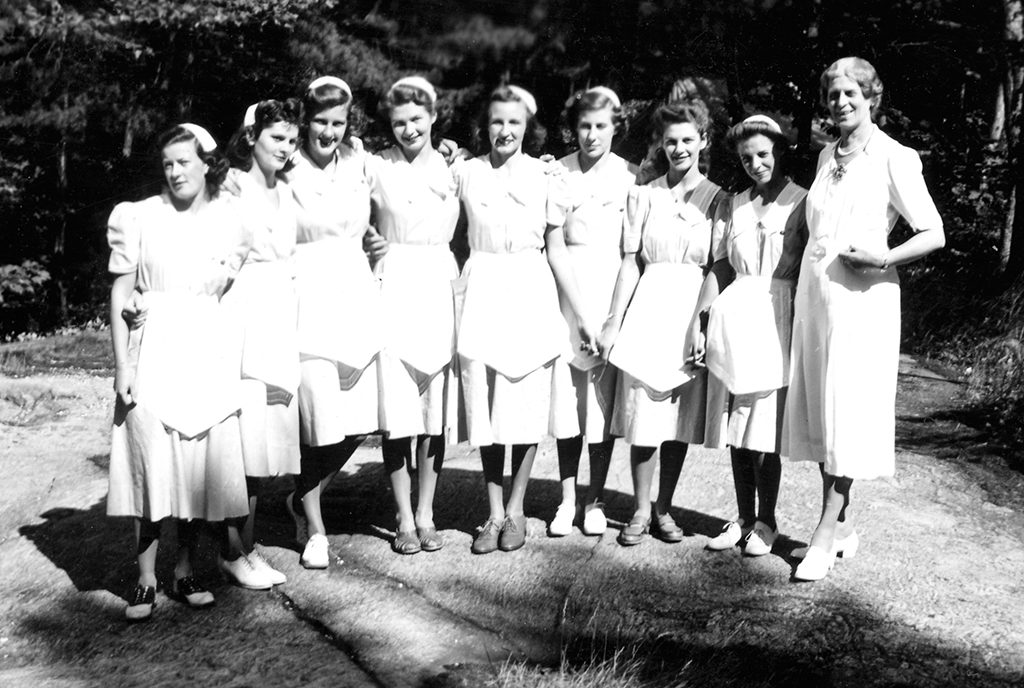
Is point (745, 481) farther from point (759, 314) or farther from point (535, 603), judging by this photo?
point (535, 603)

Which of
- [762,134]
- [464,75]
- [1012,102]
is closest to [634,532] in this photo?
[762,134]

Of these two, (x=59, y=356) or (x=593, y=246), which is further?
(x=59, y=356)

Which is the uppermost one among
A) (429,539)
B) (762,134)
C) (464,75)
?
(464,75)

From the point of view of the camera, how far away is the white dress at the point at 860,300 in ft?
13.1

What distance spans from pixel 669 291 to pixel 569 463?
876 millimetres

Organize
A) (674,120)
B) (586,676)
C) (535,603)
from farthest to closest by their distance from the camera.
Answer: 1. (674,120)
2. (535,603)
3. (586,676)

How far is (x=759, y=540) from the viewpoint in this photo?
172 inches

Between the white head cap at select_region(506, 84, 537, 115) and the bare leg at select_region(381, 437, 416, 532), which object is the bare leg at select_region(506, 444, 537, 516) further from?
the white head cap at select_region(506, 84, 537, 115)

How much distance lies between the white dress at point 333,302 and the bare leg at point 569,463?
901 mm

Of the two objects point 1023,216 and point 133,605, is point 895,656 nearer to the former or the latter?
point 133,605

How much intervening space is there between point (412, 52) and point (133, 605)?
1061cm

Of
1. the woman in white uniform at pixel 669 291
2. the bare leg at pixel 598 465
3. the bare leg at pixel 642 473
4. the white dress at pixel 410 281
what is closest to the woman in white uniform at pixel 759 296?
the woman in white uniform at pixel 669 291

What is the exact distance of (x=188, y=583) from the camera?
3.93 metres

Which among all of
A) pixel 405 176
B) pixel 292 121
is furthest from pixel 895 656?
pixel 292 121
